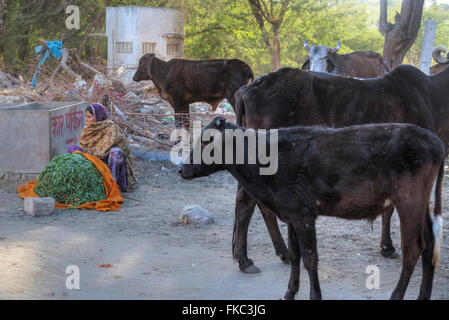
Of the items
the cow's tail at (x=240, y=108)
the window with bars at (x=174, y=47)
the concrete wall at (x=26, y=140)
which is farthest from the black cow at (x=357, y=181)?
the window with bars at (x=174, y=47)

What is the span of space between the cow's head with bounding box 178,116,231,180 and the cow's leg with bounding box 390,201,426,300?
1448 millimetres

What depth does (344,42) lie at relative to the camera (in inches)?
1438

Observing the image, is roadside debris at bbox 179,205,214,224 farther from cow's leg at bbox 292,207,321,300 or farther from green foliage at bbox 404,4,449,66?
green foliage at bbox 404,4,449,66

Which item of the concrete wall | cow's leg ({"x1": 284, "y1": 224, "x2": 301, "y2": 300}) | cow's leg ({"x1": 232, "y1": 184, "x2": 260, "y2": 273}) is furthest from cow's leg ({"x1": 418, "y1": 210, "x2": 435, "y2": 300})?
the concrete wall

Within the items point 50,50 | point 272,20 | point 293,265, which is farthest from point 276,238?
point 272,20

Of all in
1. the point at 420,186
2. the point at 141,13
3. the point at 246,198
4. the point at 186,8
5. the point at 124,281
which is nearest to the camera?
the point at 420,186

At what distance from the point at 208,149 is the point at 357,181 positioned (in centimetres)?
122

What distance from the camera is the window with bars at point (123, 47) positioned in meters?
24.8

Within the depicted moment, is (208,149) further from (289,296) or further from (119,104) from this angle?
(119,104)

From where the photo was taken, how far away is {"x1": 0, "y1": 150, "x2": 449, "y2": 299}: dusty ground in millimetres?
4766

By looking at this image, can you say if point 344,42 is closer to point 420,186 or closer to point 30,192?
point 30,192

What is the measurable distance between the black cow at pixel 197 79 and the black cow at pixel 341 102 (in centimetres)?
599

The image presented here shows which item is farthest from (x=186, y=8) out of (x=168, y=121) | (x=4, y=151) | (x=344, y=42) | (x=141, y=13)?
(x=4, y=151)

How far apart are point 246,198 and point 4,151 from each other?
5.12 m
